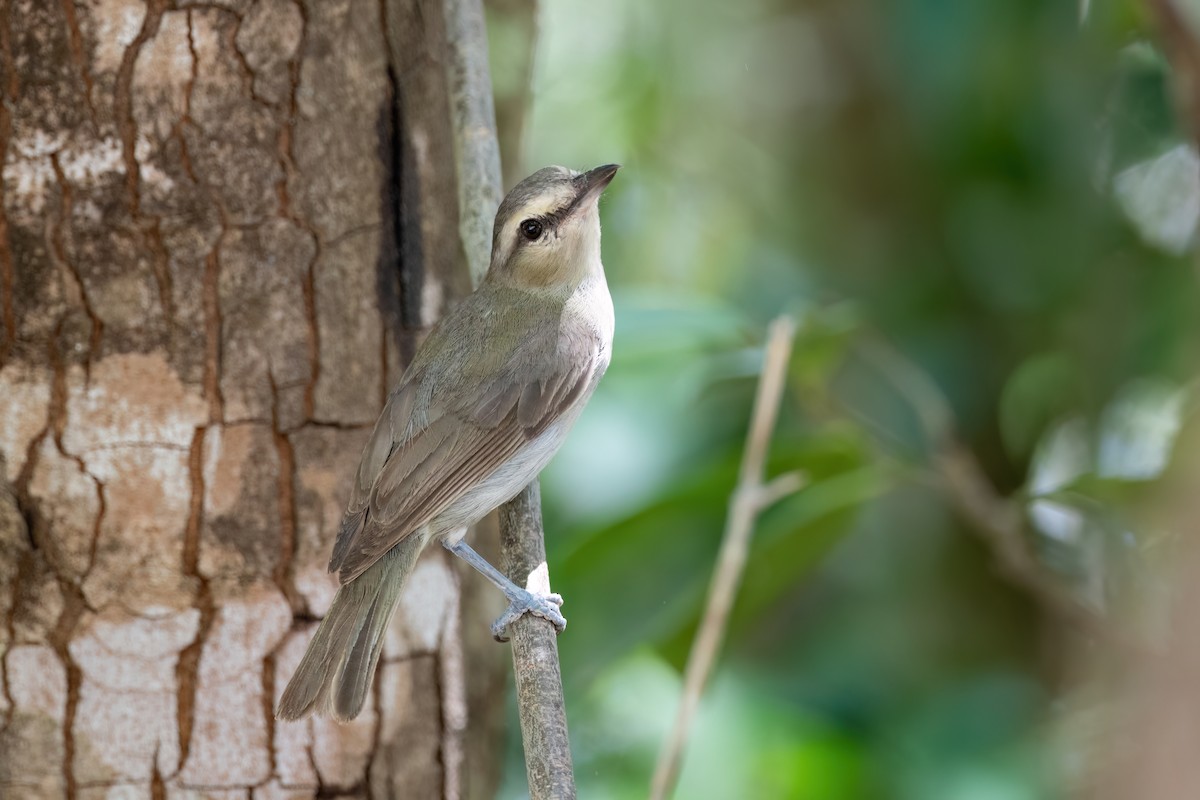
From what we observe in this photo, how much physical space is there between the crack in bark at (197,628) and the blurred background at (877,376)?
96cm

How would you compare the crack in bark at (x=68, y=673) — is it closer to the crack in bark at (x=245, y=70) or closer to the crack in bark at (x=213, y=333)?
the crack in bark at (x=213, y=333)

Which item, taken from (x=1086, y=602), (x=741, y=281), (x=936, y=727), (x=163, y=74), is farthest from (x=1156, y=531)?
(x=163, y=74)

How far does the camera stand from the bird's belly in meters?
2.69

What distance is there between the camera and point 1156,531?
329cm

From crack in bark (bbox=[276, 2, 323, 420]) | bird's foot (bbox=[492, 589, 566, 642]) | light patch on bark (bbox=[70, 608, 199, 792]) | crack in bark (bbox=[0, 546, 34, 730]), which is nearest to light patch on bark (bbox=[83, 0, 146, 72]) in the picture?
crack in bark (bbox=[276, 2, 323, 420])

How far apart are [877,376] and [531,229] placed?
1.94 meters

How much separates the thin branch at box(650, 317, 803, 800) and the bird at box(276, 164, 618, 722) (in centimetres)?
30

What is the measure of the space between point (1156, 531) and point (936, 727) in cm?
79

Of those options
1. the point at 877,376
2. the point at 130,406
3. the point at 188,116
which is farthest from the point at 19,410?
the point at 877,376

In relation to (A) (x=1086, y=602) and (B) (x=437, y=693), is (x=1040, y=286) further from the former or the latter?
(B) (x=437, y=693)

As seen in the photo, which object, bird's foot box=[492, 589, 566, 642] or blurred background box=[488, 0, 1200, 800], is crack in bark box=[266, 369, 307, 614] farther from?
blurred background box=[488, 0, 1200, 800]

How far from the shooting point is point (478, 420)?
2822 millimetres

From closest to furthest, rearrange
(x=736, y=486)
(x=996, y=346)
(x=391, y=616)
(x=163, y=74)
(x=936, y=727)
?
(x=163, y=74), (x=391, y=616), (x=736, y=486), (x=936, y=727), (x=996, y=346)

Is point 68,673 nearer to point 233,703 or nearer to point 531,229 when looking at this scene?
point 233,703
